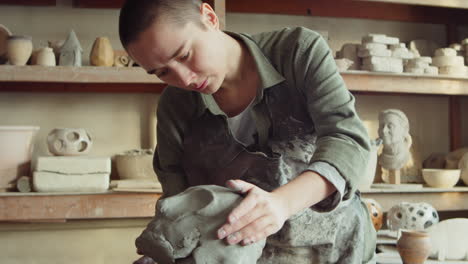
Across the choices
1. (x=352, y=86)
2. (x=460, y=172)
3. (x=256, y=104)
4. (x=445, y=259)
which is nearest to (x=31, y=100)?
(x=352, y=86)

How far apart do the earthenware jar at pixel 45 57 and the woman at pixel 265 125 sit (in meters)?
1.19

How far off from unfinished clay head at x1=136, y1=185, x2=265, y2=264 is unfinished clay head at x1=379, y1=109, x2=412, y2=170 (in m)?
1.91

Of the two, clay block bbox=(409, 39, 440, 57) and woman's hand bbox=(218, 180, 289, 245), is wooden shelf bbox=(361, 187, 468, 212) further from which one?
woman's hand bbox=(218, 180, 289, 245)

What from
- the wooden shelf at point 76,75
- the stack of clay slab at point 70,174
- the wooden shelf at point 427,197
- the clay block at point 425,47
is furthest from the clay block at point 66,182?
the clay block at point 425,47

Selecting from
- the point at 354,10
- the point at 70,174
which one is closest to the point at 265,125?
the point at 70,174

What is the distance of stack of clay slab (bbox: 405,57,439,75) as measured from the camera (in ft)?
9.03

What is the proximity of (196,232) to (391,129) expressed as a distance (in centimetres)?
200

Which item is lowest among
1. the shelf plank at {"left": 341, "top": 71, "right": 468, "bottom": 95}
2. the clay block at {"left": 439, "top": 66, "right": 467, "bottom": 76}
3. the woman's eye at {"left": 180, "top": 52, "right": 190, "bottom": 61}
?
the shelf plank at {"left": 341, "top": 71, "right": 468, "bottom": 95}

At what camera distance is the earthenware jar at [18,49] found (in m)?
2.36

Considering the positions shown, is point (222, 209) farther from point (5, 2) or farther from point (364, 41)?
point (5, 2)

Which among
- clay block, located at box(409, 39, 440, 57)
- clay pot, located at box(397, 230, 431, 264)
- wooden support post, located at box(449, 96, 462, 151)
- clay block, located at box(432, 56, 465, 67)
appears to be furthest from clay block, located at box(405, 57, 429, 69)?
clay pot, located at box(397, 230, 431, 264)

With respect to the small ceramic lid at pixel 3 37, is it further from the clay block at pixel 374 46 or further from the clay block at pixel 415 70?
the clay block at pixel 415 70

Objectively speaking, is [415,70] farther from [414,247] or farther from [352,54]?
[414,247]

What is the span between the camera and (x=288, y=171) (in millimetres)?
1222
